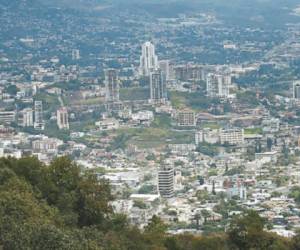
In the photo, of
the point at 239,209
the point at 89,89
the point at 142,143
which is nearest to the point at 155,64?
the point at 89,89

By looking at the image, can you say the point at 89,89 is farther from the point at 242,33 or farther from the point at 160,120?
the point at 242,33

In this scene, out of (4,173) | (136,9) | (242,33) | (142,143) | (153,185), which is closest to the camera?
(4,173)

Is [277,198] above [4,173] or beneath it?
beneath

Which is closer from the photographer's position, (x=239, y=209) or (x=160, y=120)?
(x=239, y=209)

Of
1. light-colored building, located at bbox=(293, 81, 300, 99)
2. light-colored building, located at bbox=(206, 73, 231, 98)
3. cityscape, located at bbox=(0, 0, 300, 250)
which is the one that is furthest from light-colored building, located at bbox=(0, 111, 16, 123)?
light-colored building, located at bbox=(293, 81, 300, 99)

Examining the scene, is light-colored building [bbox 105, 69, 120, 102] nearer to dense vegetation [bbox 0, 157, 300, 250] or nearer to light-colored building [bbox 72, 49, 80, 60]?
light-colored building [bbox 72, 49, 80, 60]

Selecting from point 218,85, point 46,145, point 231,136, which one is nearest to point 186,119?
point 231,136
